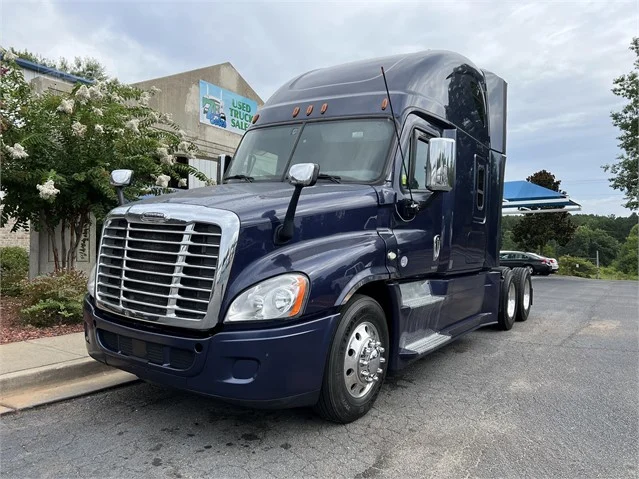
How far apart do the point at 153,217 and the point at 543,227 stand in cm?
3628

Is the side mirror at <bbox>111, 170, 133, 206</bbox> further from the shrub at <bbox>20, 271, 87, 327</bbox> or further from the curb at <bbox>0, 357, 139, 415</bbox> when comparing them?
the shrub at <bbox>20, 271, 87, 327</bbox>

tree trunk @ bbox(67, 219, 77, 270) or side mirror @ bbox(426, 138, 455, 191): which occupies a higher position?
side mirror @ bbox(426, 138, 455, 191)

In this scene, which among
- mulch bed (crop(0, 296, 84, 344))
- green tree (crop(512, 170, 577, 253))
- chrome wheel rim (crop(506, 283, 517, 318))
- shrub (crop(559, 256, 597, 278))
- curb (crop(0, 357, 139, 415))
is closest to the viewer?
curb (crop(0, 357, 139, 415))

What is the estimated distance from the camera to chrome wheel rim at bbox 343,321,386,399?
3839 mm

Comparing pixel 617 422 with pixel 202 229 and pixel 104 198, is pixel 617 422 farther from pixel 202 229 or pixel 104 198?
pixel 104 198

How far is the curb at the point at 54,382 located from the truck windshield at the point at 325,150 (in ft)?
7.66

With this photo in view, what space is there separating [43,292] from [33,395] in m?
2.66

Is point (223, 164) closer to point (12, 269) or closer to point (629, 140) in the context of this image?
point (12, 269)

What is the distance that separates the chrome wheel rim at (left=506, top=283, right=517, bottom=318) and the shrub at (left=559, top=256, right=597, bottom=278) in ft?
109

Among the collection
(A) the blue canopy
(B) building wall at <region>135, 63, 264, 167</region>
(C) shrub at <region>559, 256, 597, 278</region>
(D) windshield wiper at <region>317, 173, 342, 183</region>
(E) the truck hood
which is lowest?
(C) shrub at <region>559, 256, 597, 278</region>

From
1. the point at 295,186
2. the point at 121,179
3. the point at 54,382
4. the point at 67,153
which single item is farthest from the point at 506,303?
the point at 67,153

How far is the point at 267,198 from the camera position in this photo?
3.76 meters

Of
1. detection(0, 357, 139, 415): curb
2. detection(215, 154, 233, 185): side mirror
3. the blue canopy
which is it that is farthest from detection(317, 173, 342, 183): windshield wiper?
the blue canopy

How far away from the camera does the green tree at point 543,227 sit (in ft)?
116
